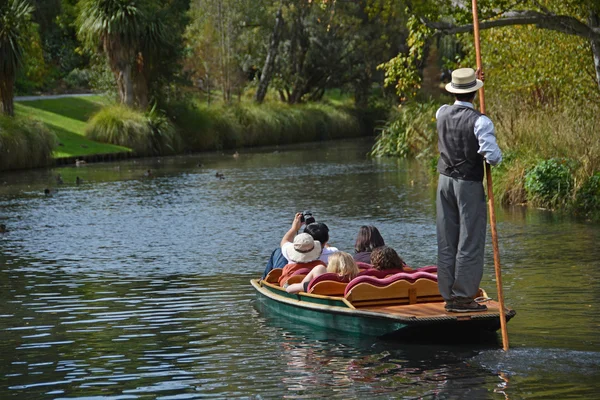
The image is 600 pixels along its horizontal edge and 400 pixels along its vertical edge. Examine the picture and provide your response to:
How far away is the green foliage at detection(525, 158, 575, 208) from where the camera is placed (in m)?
22.2

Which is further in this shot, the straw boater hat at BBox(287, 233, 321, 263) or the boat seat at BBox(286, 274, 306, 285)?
the straw boater hat at BBox(287, 233, 321, 263)

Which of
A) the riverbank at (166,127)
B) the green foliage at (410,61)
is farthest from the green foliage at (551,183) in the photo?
Result: the riverbank at (166,127)

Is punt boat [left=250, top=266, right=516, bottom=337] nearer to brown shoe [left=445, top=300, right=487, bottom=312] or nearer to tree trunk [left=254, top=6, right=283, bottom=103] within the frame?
brown shoe [left=445, top=300, right=487, bottom=312]

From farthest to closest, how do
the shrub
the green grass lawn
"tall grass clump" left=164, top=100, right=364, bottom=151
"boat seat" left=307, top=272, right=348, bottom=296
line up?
1. the shrub
2. "tall grass clump" left=164, top=100, right=364, bottom=151
3. the green grass lawn
4. "boat seat" left=307, top=272, right=348, bottom=296

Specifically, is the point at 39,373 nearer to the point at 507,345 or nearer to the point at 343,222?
the point at 507,345

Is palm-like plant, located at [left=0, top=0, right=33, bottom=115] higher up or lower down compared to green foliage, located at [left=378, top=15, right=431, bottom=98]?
higher up

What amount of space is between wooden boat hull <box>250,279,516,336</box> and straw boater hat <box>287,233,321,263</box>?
69 cm

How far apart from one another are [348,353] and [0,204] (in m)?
18.2

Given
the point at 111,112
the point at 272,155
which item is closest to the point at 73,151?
the point at 111,112

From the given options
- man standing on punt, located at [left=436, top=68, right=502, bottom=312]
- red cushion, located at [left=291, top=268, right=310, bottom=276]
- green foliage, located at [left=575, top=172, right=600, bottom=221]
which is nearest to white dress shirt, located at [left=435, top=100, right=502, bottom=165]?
A: man standing on punt, located at [left=436, top=68, right=502, bottom=312]

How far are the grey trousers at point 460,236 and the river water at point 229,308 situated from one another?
547 millimetres

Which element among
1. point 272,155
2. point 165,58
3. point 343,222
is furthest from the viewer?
point 165,58

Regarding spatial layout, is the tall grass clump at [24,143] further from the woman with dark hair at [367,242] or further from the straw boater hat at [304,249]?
the woman with dark hair at [367,242]

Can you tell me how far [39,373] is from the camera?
33.5 feet
